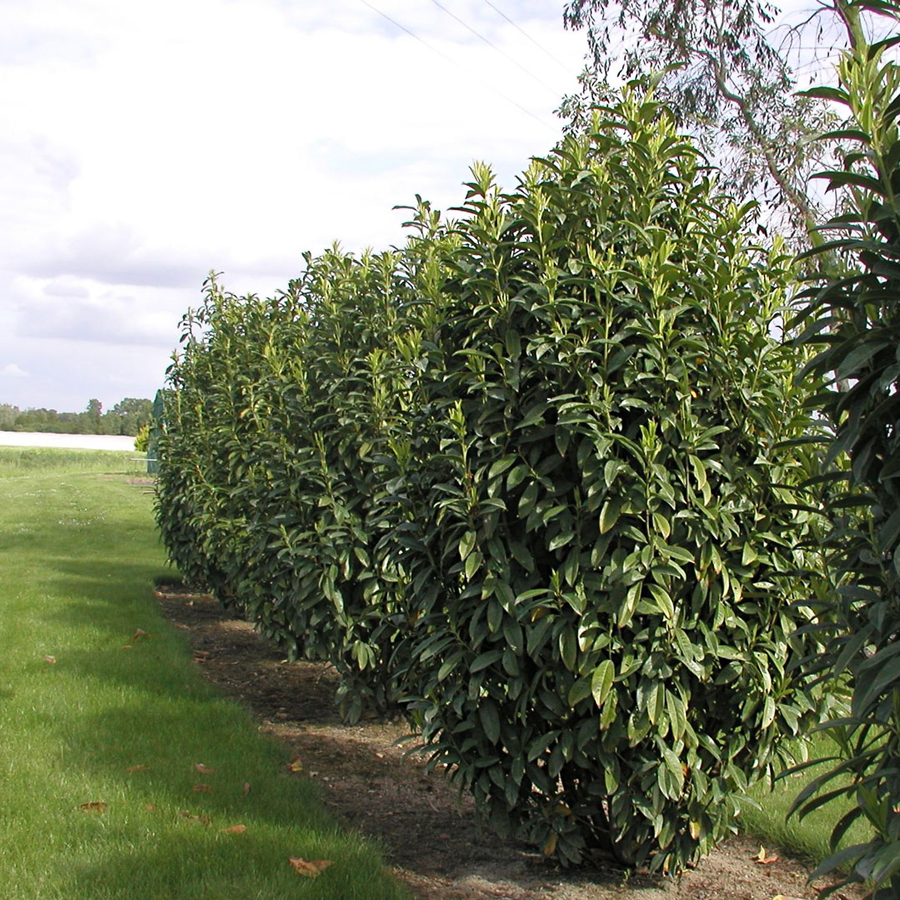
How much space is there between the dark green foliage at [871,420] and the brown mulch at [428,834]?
188cm

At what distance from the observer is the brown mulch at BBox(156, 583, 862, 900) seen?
4.09m

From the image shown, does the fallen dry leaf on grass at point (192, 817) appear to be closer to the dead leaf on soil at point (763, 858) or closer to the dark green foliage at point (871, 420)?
the dead leaf on soil at point (763, 858)

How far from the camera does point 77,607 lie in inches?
406

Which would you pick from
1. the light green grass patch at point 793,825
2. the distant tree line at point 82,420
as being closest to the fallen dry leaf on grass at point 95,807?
the light green grass patch at point 793,825

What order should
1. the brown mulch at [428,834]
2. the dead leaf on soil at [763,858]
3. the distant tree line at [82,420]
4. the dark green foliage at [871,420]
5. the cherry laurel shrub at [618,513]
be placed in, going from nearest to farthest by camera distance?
the dark green foliage at [871,420]
the cherry laurel shrub at [618,513]
the brown mulch at [428,834]
the dead leaf on soil at [763,858]
the distant tree line at [82,420]

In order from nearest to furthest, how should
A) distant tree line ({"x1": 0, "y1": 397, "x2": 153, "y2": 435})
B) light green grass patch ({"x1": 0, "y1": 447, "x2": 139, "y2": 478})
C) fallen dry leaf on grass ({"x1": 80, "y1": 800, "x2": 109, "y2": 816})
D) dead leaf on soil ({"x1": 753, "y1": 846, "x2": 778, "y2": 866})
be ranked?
dead leaf on soil ({"x1": 753, "y1": 846, "x2": 778, "y2": 866}) < fallen dry leaf on grass ({"x1": 80, "y1": 800, "x2": 109, "y2": 816}) < light green grass patch ({"x1": 0, "y1": 447, "x2": 139, "y2": 478}) < distant tree line ({"x1": 0, "y1": 397, "x2": 153, "y2": 435})

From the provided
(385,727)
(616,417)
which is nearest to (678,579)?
A: (616,417)

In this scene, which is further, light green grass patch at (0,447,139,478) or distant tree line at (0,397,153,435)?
distant tree line at (0,397,153,435)

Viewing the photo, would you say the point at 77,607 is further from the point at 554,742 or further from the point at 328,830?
the point at 554,742

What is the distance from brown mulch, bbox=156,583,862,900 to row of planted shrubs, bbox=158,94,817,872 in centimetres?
22

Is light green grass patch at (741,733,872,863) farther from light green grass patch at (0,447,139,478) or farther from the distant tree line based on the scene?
the distant tree line

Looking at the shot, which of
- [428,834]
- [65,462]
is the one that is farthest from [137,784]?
[65,462]

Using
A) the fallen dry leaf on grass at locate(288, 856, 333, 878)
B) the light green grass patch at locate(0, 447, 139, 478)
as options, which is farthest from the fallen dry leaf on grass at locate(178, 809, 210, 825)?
the light green grass patch at locate(0, 447, 139, 478)

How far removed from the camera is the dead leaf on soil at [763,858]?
4.43 metres
